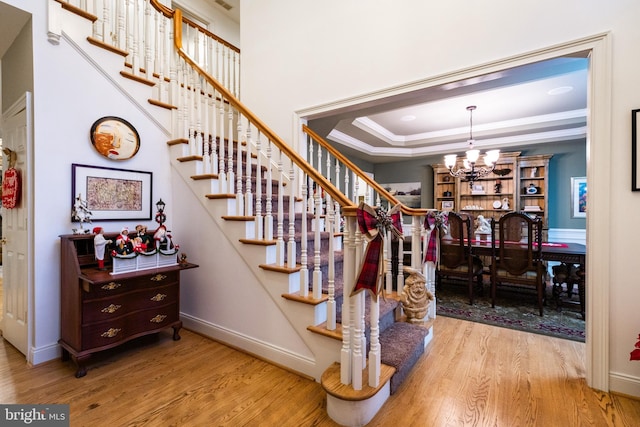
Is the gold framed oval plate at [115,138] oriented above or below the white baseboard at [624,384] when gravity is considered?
above

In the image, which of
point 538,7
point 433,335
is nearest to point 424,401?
point 433,335

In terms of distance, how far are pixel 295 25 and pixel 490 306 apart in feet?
13.4

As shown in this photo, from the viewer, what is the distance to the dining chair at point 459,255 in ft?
12.1

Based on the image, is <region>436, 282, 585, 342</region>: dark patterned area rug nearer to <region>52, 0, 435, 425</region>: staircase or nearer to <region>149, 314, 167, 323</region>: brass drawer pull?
<region>52, 0, 435, 425</region>: staircase

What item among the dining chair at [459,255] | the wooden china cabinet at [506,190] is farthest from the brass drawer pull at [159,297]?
the wooden china cabinet at [506,190]

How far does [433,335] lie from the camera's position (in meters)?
2.82

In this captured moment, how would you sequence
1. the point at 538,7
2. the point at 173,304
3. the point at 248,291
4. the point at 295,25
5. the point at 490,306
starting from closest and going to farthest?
the point at 538,7 → the point at 248,291 → the point at 173,304 → the point at 295,25 → the point at 490,306

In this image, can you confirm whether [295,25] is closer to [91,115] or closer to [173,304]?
[91,115]

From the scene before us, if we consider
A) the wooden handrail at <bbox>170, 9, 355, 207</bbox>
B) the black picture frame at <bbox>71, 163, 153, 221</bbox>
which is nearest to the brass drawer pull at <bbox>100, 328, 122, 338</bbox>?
the black picture frame at <bbox>71, 163, 153, 221</bbox>

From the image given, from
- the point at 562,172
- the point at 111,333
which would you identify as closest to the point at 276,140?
the point at 111,333

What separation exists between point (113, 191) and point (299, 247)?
5.84 feet

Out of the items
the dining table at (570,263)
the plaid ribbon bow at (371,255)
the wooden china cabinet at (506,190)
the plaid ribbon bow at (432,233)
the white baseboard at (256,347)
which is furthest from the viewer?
the wooden china cabinet at (506,190)
